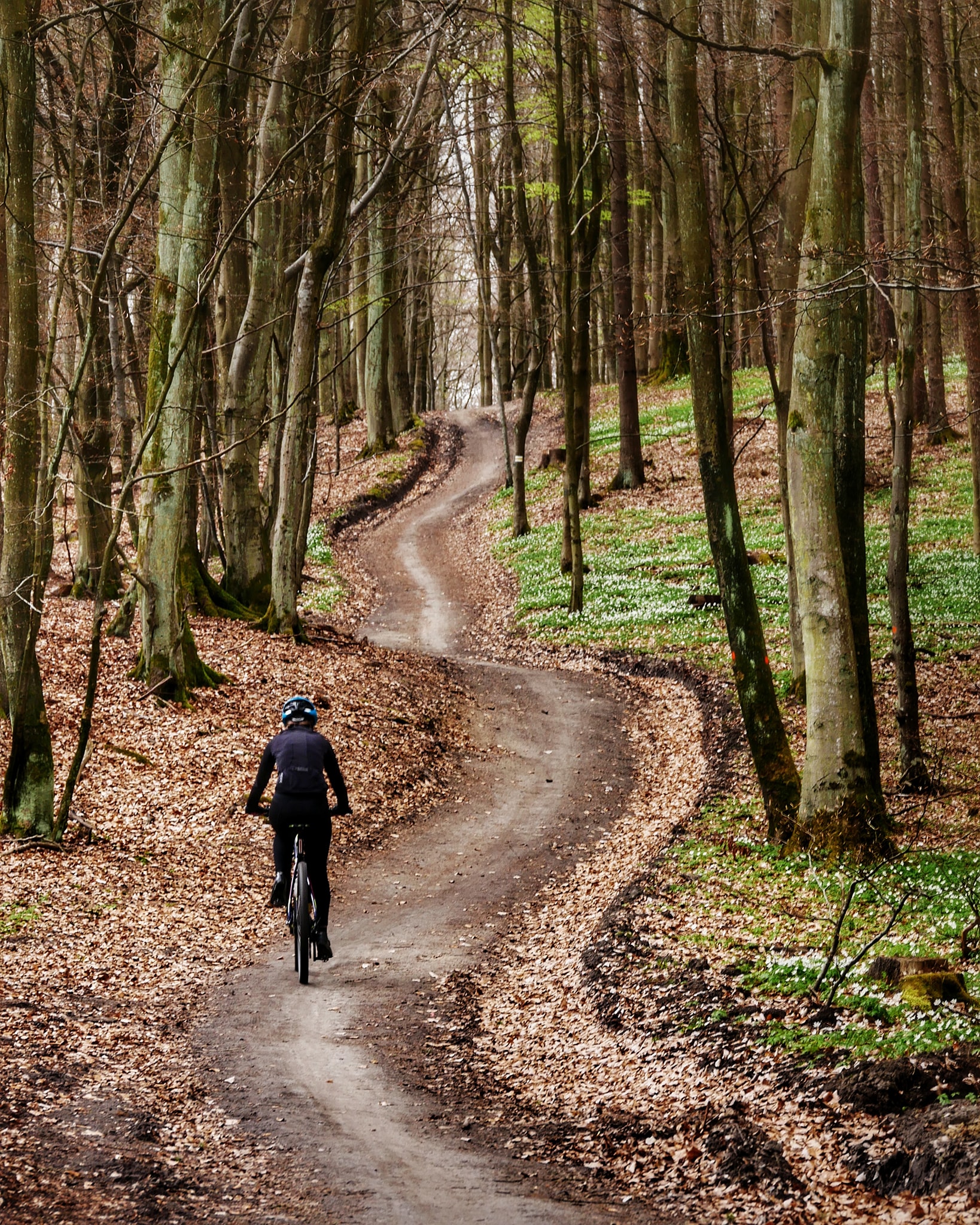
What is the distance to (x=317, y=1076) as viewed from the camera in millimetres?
7086

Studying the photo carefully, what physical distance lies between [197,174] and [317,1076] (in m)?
A: 12.6

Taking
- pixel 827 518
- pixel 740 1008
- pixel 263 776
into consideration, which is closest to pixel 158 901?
pixel 263 776

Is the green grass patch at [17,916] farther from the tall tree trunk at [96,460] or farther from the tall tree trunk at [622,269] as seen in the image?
the tall tree trunk at [622,269]

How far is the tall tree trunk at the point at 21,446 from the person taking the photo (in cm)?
1088

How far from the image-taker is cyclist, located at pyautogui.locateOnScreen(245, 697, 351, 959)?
9.02 meters

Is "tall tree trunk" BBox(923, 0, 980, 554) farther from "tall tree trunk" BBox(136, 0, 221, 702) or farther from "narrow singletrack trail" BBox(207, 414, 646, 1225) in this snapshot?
"tall tree trunk" BBox(136, 0, 221, 702)

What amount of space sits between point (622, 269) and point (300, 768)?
23.6 metres

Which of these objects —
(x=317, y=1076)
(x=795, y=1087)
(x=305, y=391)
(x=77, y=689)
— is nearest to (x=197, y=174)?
(x=305, y=391)

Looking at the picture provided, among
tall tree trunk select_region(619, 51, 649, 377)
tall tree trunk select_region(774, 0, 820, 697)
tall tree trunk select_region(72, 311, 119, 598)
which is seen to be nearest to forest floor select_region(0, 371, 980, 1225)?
tall tree trunk select_region(72, 311, 119, 598)

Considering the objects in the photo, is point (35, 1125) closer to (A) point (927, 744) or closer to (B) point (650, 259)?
(A) point (927, 744)

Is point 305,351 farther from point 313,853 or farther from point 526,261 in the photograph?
point 526,261

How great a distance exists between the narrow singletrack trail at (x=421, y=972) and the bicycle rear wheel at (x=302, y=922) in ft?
0.63

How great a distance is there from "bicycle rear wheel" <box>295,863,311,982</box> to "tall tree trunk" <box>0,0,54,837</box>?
3.98 metres

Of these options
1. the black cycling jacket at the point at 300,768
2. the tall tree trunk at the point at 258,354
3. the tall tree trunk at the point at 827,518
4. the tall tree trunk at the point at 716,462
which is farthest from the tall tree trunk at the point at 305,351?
the black cycling jacket at the point at 300,768
